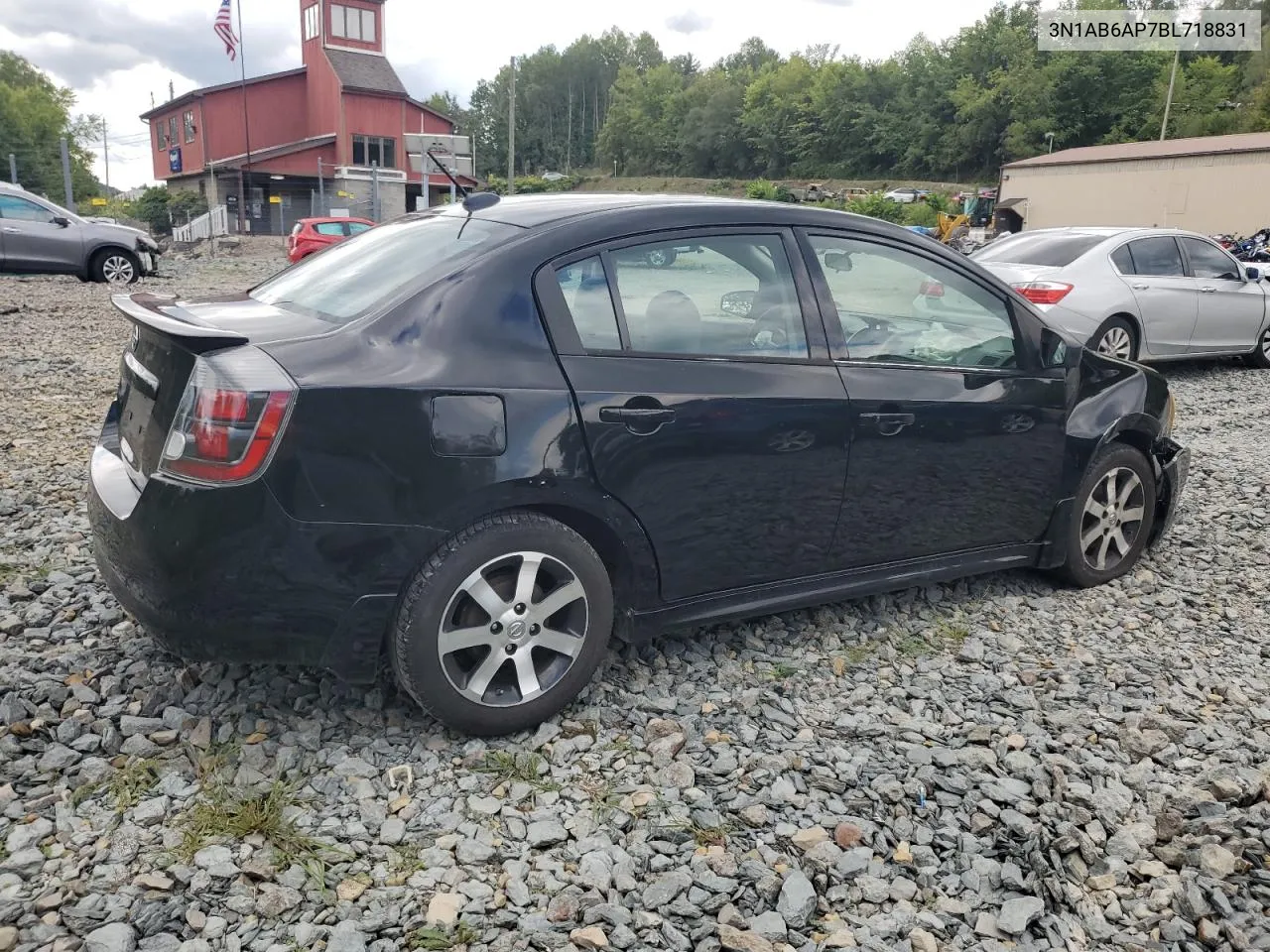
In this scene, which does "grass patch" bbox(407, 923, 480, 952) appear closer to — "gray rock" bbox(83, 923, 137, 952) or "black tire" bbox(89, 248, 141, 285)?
"gray rock" bbox(83, 923, 137, 952)

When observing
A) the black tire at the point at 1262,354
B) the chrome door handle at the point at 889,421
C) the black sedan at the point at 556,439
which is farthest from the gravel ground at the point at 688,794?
the black tire at the point at 1262,354

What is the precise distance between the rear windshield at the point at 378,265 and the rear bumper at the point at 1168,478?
3307mm

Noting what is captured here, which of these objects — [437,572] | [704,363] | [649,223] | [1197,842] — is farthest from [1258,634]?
[437,572]

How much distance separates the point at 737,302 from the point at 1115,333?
7.52 meters

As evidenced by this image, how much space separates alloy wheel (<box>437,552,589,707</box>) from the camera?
298cm

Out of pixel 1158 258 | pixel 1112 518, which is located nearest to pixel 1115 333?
pixel 1158 258

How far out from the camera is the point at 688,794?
2.95m

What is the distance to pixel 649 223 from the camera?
11.1 feet

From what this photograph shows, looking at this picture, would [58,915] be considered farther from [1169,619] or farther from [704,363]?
[1169,619]

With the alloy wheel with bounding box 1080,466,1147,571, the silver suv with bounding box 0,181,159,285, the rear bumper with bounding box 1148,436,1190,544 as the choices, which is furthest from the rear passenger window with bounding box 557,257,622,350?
the silver suv with bounding box 0,181,159,285

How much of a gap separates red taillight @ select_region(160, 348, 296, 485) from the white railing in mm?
41737

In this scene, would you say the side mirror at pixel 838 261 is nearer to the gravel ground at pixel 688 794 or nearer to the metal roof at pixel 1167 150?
the gravel ground at pixel 688 794

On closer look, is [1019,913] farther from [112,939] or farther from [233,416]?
[233,416]

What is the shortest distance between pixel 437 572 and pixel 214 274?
21738 millimetres
